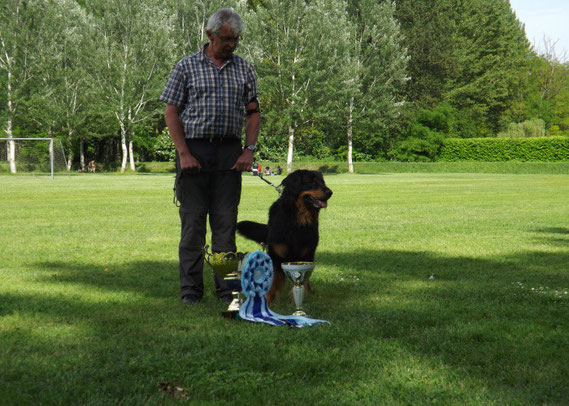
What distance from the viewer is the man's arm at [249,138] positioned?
15.1 ft

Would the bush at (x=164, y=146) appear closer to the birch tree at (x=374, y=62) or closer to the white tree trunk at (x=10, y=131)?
the white tree trunk at (x=10, y=131)

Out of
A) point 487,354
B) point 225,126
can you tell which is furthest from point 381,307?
point 225,126

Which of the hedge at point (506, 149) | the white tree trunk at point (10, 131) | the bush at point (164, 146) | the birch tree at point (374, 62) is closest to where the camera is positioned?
the white tree trunk at point (10, 131)

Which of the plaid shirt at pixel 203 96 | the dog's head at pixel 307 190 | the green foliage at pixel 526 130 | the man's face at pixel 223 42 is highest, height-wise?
the green foliage at pixel 526 130

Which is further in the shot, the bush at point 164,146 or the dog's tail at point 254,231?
the bush at point 164,146

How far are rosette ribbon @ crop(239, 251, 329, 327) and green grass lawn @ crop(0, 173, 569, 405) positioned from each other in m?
0.10

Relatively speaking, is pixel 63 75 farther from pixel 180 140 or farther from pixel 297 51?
pixel 180 140

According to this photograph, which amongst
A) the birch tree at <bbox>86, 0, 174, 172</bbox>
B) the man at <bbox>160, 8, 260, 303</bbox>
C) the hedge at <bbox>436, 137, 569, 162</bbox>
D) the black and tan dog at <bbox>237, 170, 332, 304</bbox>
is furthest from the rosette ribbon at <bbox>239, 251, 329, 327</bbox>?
the hedge at <bbox>436, 137, 569, 162</bbox>

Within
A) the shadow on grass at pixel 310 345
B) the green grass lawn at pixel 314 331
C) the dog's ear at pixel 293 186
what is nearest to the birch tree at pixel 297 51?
the green grass lawn at pixel 314 331

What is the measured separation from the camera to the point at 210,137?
457 cm

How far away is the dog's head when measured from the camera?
4.36 m

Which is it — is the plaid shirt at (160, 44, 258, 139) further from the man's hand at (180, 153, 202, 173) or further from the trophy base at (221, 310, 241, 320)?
the trophy base at (221, 310, 241, 320)

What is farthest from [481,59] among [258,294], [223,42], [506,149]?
[258,294]

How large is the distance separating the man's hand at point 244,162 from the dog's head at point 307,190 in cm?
36
